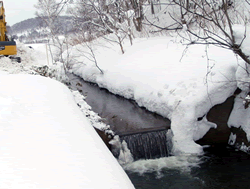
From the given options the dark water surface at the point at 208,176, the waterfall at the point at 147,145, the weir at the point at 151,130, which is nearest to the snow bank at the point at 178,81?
the weir at the point at 151,130

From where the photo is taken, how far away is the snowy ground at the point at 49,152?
6.55ft

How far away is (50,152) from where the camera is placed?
2.44m

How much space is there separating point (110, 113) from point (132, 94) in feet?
6.08

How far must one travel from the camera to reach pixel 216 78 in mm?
7133

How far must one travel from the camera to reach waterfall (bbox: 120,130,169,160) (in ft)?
21.0

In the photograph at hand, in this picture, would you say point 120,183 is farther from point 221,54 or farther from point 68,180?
point 221,54

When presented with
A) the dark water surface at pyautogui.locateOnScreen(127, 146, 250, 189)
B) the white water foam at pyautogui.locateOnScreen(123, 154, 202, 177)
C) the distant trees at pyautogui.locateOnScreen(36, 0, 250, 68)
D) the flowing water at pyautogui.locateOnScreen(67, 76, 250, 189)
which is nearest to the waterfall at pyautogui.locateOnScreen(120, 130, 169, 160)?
the flowing water at pyautogui.locateOnScreen(67, 76, 250, 189)

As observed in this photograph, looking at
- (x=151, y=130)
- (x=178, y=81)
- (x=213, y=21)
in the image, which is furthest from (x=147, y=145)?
(x=213, y=21)

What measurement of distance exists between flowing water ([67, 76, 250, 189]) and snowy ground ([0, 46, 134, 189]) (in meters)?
2.74

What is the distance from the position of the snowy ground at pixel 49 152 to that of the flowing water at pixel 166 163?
108 inches

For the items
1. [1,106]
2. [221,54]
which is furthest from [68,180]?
[221,54]

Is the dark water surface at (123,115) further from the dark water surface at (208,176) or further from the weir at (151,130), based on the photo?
the dark water surface at (208,176)

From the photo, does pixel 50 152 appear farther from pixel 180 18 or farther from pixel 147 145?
pixel 180 18

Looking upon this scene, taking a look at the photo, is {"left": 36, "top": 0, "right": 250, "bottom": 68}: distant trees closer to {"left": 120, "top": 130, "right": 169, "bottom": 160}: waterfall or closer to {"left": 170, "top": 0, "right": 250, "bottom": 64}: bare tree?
{"left": 170, "top": 0, "right": 250, "bottom": 64}: bare tree
